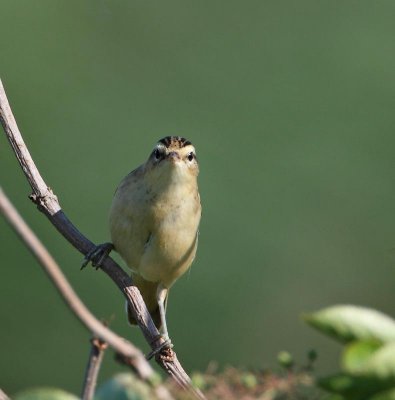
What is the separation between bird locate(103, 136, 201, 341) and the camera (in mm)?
4184

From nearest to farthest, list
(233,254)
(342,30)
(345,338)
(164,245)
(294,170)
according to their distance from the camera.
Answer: (345,338), (164,245), (233,254), (294,170), (342,30)

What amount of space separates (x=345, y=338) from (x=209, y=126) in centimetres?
673

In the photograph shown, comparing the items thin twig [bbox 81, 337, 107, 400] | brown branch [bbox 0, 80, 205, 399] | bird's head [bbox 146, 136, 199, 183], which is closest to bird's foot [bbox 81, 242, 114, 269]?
brown branch [bbox 0, 80, 205, 399]

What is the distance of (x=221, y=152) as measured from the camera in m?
7.82

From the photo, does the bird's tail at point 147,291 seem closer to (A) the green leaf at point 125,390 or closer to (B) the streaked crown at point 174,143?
(B) the streaked crown at point 174,143

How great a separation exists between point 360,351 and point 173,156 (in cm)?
302

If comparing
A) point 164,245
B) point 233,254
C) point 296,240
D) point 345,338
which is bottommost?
point 345,338

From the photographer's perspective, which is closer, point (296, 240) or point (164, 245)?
point (164, 245)

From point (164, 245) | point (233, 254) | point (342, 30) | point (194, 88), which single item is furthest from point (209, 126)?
point (164, 245)

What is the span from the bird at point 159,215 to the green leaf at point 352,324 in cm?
281

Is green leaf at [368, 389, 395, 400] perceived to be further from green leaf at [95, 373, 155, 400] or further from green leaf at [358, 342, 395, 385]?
green leaf at [95, 373, 155, 400]

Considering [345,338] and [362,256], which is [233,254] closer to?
[362,256]

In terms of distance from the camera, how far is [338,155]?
8.21 m

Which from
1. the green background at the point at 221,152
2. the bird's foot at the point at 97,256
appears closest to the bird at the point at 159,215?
the bird's foot at the point at 97,256
